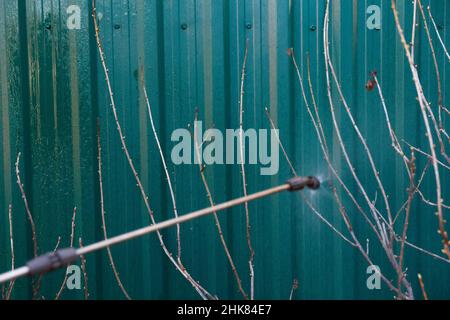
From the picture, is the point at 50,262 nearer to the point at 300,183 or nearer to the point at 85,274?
the point at 300,183

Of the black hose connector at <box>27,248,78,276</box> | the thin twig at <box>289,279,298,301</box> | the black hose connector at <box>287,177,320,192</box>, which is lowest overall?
the thin twig at <box>289,279,298,301</box>

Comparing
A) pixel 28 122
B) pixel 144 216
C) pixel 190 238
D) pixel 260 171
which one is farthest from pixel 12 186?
pixel 260 171

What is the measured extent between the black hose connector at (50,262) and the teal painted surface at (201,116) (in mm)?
1266

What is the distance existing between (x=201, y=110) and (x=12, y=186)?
1091 mm

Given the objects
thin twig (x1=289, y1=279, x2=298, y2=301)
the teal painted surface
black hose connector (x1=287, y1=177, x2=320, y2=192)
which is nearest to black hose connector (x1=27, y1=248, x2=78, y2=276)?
black hose connector (x1=287, y1=177, x2=320, y2=192)

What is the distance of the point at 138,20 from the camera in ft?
7.10

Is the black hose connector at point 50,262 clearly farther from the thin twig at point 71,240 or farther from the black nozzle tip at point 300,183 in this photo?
the thin twig at point 71,240

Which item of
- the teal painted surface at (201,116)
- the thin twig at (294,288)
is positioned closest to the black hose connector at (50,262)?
the teal painted surface at (201,116)

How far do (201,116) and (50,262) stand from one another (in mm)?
1383

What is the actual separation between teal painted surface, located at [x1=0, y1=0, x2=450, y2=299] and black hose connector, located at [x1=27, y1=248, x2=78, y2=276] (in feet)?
4.15

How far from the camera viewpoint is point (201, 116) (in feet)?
7.10

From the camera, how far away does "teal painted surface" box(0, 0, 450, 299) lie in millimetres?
2148

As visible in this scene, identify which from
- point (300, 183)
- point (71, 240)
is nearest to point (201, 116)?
point (71, 240)

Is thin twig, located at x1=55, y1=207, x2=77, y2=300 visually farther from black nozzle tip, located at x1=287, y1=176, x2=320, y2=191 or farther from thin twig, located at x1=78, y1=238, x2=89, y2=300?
black nozzle tip, located at x1=287, y1=176, x2=320, y2=191
